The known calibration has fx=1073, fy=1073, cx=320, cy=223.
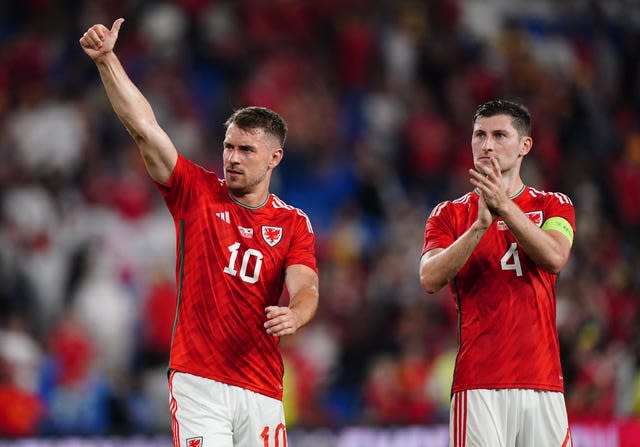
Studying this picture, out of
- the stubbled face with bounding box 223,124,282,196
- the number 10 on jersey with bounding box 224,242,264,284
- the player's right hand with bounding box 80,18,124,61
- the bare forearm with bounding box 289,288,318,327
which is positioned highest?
the player's right hand with bounding box 80,18,124,61

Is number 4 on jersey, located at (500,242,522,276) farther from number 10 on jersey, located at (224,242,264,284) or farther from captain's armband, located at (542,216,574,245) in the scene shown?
number 10 on jersey, located at (224,242,264,284)

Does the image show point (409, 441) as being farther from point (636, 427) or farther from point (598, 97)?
point (598, 97)

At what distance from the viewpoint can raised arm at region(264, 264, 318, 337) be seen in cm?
551

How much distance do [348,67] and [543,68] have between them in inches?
130

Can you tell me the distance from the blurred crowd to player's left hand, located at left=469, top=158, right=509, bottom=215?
473 cm

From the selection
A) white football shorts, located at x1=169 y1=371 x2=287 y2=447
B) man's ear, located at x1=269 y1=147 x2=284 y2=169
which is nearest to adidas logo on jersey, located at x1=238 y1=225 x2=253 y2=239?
man's ear, located at x1=269 y1=147 x2=284 y2=169

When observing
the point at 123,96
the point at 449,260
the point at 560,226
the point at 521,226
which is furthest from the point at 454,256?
the point at 123,96

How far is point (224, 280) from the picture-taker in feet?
19.7

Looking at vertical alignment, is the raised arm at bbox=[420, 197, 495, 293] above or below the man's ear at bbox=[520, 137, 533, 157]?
below

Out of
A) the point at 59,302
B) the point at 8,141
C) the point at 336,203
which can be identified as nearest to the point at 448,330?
the point at 336,203

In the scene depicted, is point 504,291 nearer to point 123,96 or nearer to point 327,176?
point 123,96

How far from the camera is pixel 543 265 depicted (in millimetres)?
5793

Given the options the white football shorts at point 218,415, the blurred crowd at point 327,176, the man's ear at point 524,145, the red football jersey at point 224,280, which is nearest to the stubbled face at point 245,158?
the red football jersey at point 224,280

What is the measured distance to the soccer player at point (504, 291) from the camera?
5730mm
